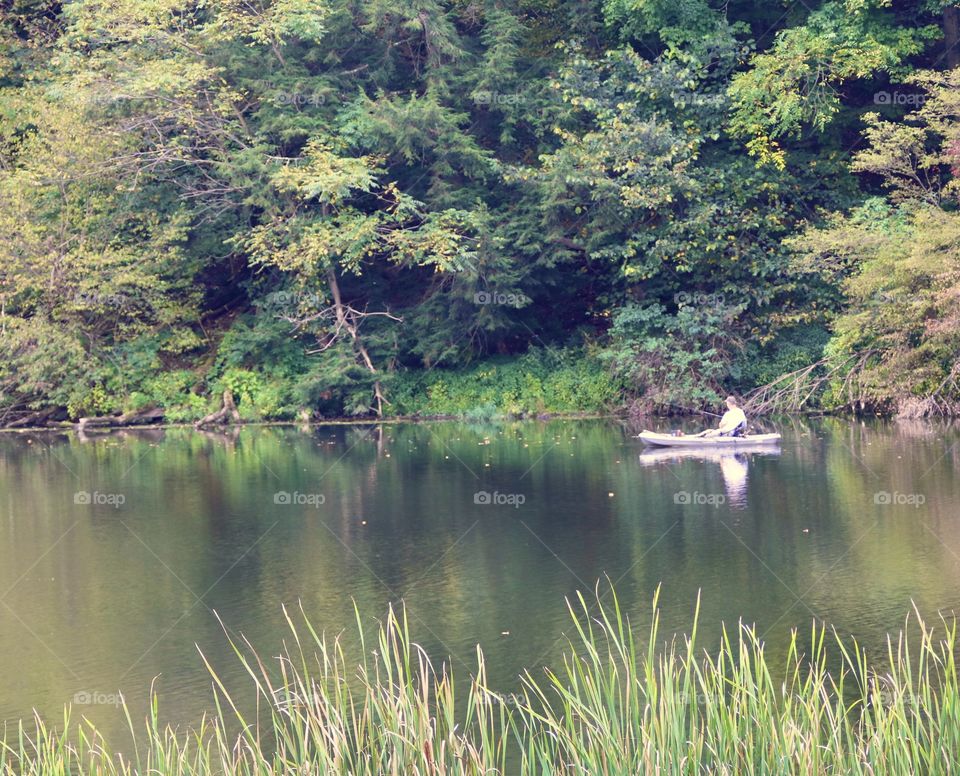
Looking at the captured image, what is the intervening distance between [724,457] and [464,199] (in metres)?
10.3

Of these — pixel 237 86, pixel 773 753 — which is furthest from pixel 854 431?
pixel 773 753

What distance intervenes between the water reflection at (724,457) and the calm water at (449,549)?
124 mm

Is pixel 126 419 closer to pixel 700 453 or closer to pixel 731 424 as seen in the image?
pixel 700 453

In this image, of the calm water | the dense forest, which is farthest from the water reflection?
the dense forest

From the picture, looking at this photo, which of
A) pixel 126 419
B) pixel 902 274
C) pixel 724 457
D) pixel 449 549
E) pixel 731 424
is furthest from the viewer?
pixel 126 419

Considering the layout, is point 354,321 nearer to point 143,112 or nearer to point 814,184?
point 143,112

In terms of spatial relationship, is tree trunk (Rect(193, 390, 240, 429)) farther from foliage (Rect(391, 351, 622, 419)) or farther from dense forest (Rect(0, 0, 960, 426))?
foliage (Rect(391, 351, 622, 419))

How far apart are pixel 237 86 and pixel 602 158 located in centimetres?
888

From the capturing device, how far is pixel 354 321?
2784 cm

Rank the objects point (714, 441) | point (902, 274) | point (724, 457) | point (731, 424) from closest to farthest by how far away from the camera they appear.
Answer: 1. point (724, 457)
2. point (714, 441)
3. point (731, 424)
4. point (902, 274)

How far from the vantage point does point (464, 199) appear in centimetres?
2717

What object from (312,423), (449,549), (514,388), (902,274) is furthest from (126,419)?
(902,274)

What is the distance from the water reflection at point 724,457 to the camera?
1739 centimetres

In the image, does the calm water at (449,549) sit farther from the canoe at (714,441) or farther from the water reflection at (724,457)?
the canoe at (714,441)
